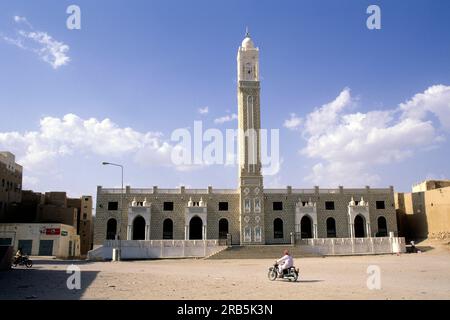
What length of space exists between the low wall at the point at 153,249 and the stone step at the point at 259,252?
7.19ft

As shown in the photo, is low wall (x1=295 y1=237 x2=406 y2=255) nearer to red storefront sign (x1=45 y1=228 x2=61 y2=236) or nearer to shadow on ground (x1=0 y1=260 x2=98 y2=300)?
red storefront sign (x1=45 y1=228 x2=61 y2=236)

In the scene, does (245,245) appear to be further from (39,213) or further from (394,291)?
(394,291)

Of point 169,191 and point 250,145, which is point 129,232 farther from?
point 250,145

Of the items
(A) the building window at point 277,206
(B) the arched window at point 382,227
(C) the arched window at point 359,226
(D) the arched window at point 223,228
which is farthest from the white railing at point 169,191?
(B) the arched window at point 382,227

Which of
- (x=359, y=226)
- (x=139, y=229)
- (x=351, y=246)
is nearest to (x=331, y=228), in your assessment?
(x=359, y=226)

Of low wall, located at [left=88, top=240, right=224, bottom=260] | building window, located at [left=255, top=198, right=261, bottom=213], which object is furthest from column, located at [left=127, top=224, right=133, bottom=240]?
building window, located at [left=255, top=198, right=261, bottom=213]

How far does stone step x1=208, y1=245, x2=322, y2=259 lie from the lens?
3931 centimetres

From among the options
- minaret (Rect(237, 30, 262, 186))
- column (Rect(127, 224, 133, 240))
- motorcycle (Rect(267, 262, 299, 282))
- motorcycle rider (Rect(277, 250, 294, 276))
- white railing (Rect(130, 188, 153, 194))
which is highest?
minaret (Rect(237, 30, 262, 186))

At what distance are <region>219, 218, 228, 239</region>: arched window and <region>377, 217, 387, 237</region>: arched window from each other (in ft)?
56.9

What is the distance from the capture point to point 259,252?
1587 inches

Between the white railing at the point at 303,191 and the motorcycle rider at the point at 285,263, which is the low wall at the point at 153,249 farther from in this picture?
the motorcycle rider at the point at 285,263

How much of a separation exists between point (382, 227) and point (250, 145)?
17.8 meters

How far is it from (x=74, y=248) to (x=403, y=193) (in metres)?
42.1
